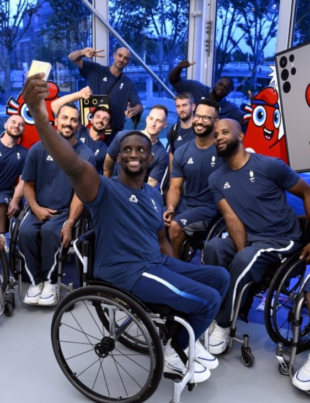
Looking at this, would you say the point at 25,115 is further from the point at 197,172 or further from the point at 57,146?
the point at 57,146

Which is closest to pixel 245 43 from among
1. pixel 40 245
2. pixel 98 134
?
pixel 98 134

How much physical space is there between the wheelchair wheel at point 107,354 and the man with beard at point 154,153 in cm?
113

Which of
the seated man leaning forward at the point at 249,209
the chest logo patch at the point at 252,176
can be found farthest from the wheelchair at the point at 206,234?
the chest logo patch at the point at 252,176

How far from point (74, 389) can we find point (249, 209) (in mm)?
1251

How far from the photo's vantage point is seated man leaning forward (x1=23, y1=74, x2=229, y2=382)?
5.88 ft

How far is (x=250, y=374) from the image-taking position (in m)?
2.20

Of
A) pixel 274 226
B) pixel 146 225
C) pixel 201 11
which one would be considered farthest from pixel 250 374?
pixel 201 11

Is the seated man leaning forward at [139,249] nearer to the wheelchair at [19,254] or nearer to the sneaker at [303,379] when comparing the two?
the sneaker at [303,379]

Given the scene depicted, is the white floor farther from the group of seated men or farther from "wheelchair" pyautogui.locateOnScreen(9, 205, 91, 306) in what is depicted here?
"wheelchair" pyautogui.locateOnScreen(9, 205, 91, 306)

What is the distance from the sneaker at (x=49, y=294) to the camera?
2.75m

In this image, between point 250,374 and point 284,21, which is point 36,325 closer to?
point 250,374

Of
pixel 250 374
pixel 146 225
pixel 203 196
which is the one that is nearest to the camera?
pixel 146 225

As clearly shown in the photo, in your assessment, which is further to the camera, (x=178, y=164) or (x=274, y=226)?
(x=178, y=164)

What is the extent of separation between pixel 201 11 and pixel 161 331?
4232mm
